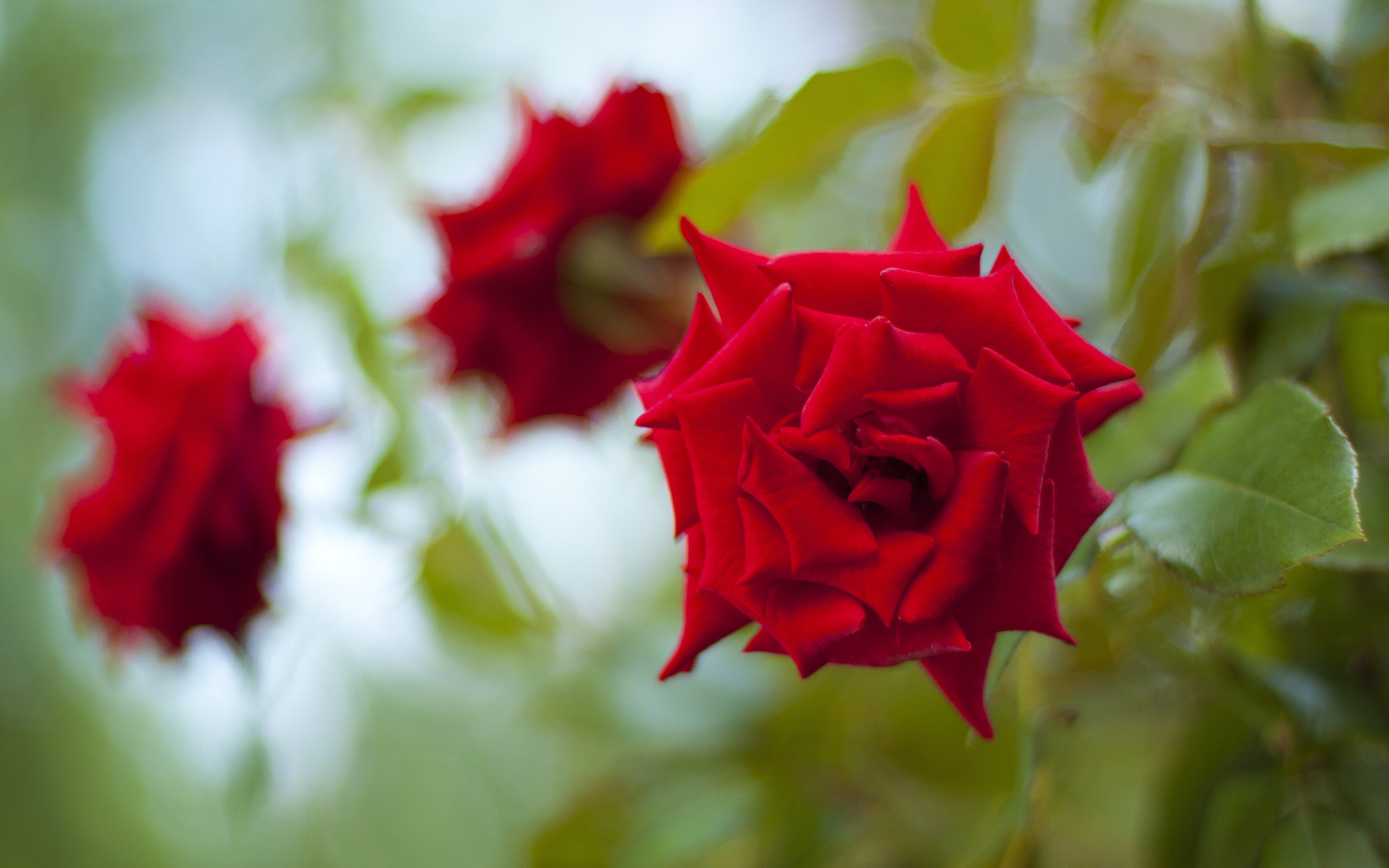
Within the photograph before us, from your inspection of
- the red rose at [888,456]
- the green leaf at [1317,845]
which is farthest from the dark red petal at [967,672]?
the green leaf at [1317,845]

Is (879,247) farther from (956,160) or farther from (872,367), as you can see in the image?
(872,367)

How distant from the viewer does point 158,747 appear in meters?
1.28

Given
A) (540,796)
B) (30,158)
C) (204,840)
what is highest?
(30,158)

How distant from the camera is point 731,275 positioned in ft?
0.67

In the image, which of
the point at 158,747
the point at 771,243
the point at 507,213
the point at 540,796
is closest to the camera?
the point at 507,213

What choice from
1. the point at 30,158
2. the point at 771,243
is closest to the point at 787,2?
the point at 771,243

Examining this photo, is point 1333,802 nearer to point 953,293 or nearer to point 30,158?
point 953,293

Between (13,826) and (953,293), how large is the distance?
1647 millimetres

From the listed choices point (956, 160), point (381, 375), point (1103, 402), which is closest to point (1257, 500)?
point (1103, 402)

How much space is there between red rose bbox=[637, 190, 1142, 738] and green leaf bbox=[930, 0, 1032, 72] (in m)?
0.15

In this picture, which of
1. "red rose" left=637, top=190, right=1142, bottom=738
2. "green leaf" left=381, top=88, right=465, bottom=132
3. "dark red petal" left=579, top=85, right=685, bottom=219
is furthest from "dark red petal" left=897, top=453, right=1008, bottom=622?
"green leaf" left=381, top=88, right=465, bottom=132

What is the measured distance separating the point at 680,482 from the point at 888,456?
1.8 inches

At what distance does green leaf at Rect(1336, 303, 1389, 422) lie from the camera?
26 centimetres

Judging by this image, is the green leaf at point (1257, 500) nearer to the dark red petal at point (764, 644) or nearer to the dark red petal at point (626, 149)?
the dark red petal at point (764, 644)
